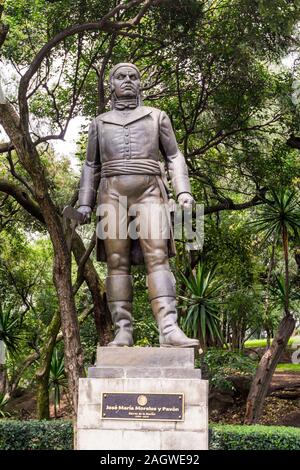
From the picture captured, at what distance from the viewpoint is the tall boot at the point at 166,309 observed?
5660 mm

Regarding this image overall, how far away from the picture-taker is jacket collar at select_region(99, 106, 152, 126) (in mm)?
6231

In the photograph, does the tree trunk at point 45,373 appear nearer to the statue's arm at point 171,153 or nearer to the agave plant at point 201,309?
the agave plant at point 201,309

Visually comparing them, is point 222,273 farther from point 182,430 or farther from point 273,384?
point 182,430

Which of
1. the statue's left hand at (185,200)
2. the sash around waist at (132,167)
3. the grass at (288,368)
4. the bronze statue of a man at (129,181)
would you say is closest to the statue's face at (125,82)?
the bronze statue of a man at (129,181)

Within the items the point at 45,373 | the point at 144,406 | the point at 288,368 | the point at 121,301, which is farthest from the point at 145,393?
the point at 288,368

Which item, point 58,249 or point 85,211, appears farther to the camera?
point 58,249

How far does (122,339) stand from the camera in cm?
587

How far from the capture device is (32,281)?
58.6 ft

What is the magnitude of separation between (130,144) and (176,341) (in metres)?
1.91

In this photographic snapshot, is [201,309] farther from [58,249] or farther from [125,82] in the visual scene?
[125,82]

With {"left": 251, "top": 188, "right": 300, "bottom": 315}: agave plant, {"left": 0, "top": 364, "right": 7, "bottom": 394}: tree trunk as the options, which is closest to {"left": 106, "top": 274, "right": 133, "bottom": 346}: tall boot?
{"left": 251, "top": 188, "right": 300, "bottom": 315}: agave plant

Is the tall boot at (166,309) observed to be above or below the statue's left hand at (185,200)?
below

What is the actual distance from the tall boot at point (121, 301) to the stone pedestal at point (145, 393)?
1.40 ft

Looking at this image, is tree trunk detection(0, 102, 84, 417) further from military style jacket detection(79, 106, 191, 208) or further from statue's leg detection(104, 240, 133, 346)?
statue's leg detection(104, 240, 133, 346)
